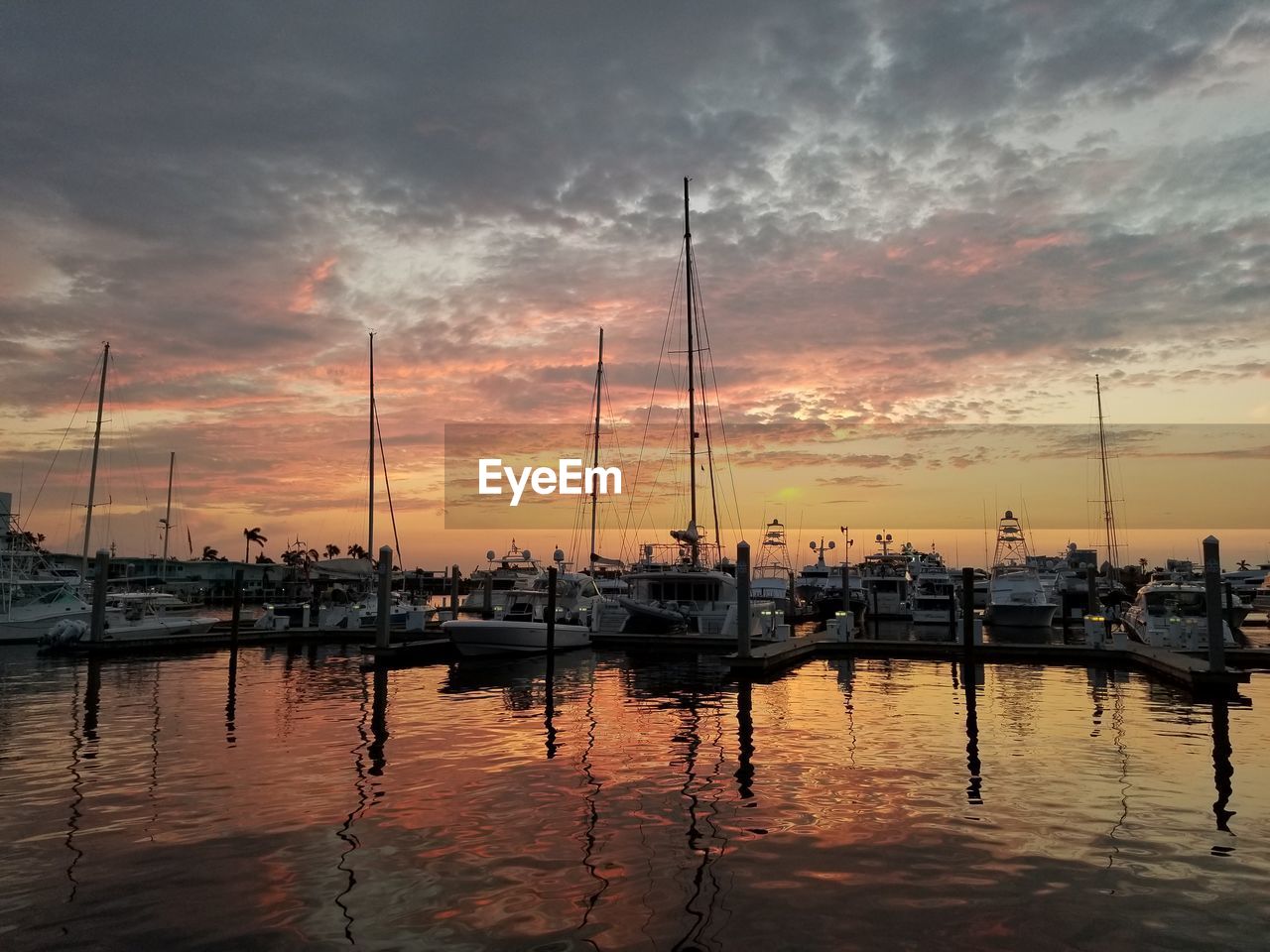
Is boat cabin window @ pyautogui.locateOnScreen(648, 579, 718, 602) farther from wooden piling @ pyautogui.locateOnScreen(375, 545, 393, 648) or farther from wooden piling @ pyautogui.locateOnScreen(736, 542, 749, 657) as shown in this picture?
wooden piling @ pyautogui.locateOnScreen(375, 545, 393, 648)

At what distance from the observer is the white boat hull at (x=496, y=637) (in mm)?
32562

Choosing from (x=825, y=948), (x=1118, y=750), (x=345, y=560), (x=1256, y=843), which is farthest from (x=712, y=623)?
(x=345, y=560)

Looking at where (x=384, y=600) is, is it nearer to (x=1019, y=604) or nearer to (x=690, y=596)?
(x=690, y=596)

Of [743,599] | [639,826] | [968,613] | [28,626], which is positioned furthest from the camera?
[28,626]

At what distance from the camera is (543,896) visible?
8445 millimetres

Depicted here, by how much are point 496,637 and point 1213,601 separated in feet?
76.3

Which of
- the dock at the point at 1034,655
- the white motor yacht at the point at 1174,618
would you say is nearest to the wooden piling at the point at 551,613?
the dock at the point at 1034,655

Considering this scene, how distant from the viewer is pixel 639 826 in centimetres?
1089

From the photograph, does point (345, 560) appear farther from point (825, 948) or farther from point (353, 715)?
point (825, 948)

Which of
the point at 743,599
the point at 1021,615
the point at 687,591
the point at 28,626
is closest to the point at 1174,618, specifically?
the point at 1021,615

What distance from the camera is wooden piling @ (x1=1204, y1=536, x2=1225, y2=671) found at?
21.5 metres

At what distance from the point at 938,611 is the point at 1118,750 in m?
46.1

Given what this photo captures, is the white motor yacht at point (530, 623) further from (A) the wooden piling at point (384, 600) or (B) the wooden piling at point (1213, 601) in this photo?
(B) the wooden piling at point (1213, 601)

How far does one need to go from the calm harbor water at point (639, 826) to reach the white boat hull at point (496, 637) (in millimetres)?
10706
